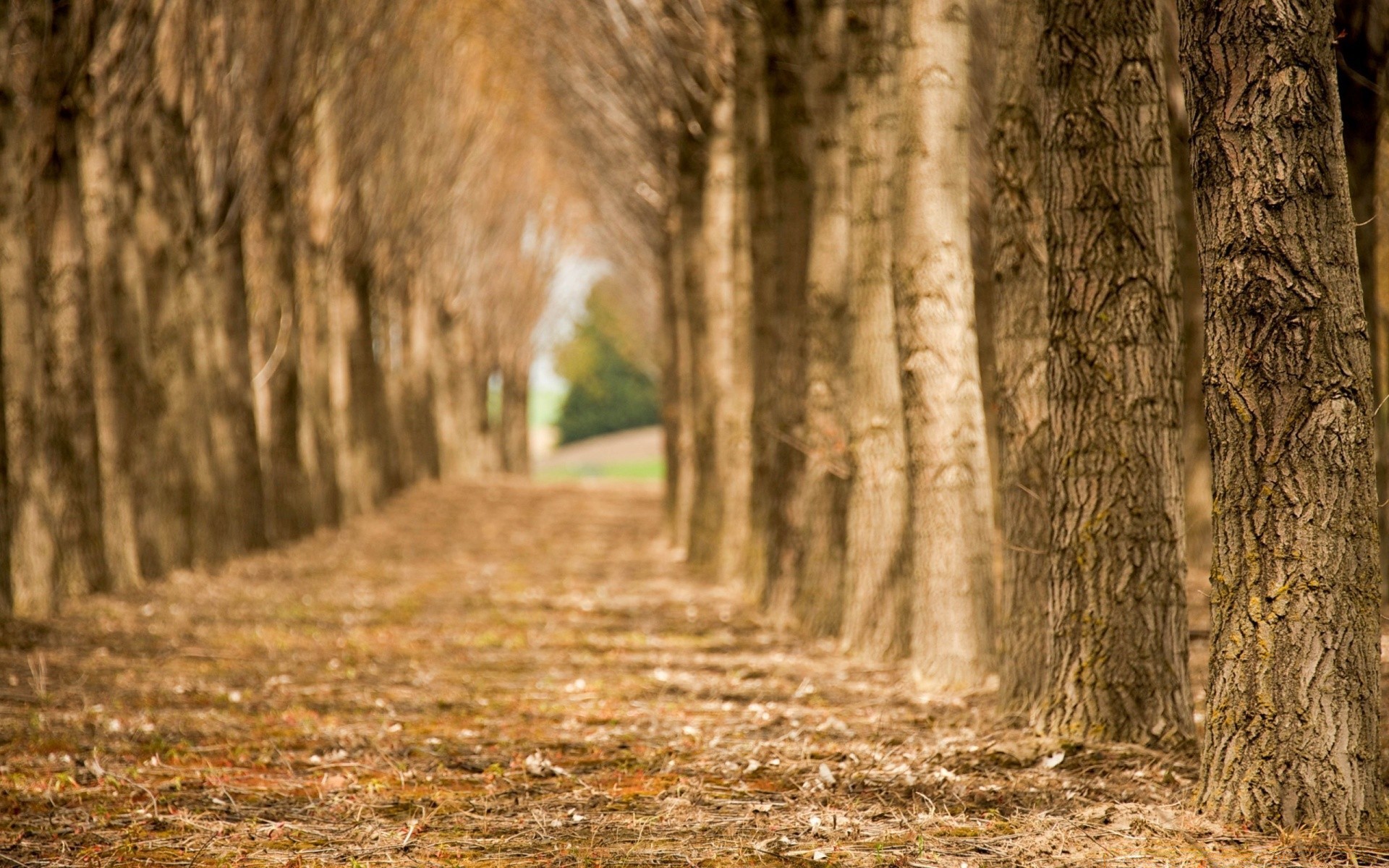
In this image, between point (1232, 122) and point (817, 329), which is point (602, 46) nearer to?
point (817, 329)

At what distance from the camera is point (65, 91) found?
36.9 ft

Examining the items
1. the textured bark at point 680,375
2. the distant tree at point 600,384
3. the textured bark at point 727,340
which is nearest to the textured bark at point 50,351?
the textured bark at point 727,340

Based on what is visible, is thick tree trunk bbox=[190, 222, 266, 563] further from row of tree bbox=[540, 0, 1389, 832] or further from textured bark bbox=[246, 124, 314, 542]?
row of tree bbox=[540, 0, 1389, 832]

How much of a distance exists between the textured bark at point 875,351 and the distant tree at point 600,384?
6318cm

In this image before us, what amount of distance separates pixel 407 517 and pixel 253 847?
1955cm

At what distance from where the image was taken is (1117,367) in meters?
5.53

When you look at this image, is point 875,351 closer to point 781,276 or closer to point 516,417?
point 781,276

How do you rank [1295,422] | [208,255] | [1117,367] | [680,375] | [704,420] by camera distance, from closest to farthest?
1. [1295,422]
2. [1117,367]
3. [704,420]
4. [208,255]
5. [680,375]

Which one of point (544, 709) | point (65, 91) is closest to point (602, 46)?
point (65, 91)

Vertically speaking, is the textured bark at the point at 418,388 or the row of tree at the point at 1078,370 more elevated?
the textured bark at the point at 418,388

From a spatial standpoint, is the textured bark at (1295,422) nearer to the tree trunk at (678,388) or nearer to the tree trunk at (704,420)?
the tree trunk at (704,420)

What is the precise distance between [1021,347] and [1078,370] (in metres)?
0.96

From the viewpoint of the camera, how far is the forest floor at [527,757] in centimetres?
464

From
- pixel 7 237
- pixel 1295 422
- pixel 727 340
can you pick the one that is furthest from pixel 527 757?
pixel 727 340
